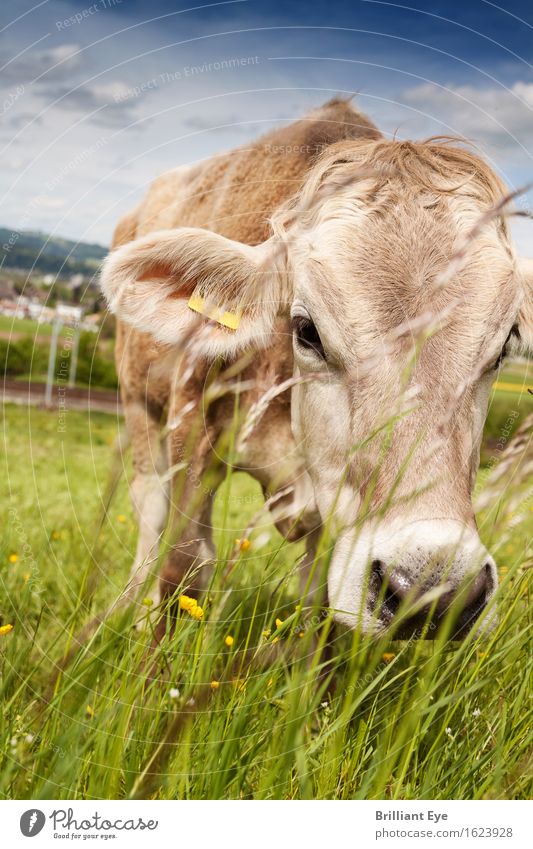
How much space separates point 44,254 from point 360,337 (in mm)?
1135

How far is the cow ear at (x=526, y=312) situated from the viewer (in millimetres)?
2598

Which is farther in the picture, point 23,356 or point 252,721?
point 23,356

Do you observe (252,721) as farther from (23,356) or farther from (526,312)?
(23,356)

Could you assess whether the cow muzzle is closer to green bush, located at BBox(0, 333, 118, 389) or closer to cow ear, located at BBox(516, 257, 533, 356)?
cow ear, located at BBox(516, 257, 533, 356)

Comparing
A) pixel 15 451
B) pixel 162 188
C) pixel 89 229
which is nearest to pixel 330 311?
pixel 89 229

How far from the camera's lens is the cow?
1992mm

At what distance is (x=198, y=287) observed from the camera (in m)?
2.65

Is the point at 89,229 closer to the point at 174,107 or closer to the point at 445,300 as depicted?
the point at 174,107

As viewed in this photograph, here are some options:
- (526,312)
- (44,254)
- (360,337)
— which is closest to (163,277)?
(44,254)

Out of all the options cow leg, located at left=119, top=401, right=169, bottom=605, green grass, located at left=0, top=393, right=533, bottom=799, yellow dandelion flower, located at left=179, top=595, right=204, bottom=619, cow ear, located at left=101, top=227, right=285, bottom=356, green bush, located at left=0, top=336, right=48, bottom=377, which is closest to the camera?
green grass, located at left=0, top=393, right=533, bottom=799

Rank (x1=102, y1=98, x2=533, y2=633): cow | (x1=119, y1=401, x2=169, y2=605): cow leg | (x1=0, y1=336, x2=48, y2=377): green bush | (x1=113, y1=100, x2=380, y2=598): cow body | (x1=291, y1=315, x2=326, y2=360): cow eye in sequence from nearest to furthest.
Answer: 1. (x1=102, y1=98, x2=533, y2=633): cow
2. (x1=291, y1=315, x2=326, y2=360): cow eye
3. (x1=113, y1=100, x2=380, y2=598): cow body
4. (x1=119, y1=401, x2=169, y2=605): cow leg
5. (x1=0, y1=336, x2=48, y2=377): green bush
